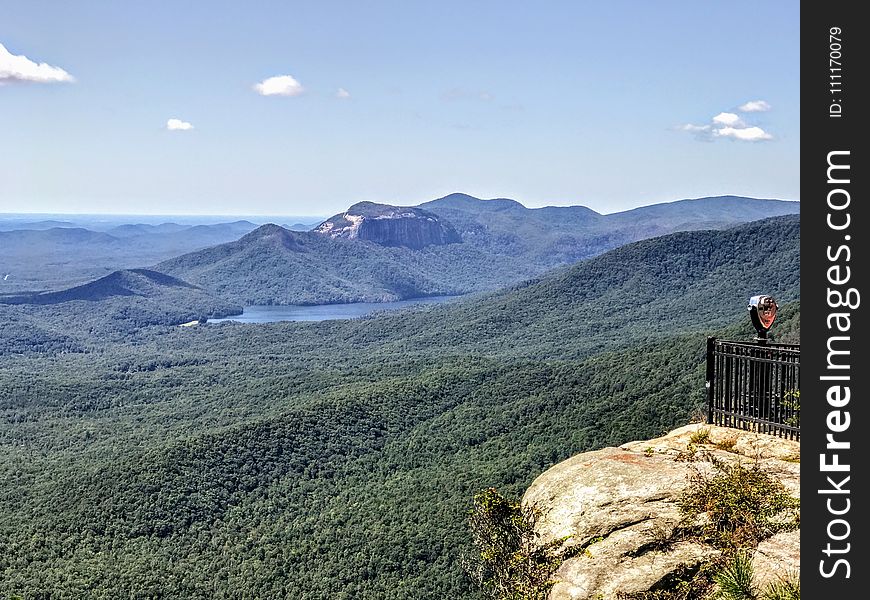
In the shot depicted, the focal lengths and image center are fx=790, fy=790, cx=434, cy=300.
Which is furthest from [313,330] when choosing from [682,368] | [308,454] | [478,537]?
[478,537]

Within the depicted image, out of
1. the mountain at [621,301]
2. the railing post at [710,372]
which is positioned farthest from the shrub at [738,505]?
the mountain at [621,301]

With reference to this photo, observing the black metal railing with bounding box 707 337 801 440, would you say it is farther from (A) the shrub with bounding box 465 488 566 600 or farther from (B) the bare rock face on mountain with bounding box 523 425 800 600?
(A) the shrub with bounding box 465 488 566 600

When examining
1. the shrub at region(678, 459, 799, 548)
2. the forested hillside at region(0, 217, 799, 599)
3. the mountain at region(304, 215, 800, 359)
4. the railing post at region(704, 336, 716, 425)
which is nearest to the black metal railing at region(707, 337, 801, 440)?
the railing post at region(704, 336, 716, 425)

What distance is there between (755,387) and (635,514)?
4.01 meters

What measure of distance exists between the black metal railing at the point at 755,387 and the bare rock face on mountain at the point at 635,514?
29 centimetres

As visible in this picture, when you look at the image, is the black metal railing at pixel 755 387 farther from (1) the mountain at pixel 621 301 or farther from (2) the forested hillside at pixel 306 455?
(1) the mountain at pixel 621 301

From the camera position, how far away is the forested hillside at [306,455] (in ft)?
166

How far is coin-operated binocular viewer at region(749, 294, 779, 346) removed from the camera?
1385 cm

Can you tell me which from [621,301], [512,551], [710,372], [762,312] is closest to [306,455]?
[512,551]

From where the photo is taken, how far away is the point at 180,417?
101m

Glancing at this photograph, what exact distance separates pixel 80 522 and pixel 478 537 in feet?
170

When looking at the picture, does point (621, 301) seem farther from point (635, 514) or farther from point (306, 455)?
point (635, 514)

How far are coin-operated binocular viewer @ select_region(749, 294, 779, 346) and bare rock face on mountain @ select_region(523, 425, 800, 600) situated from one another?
1.90 meters
